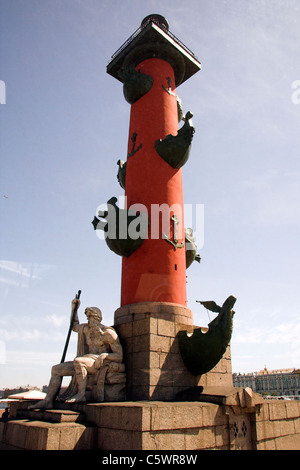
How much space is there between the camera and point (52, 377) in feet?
26.0

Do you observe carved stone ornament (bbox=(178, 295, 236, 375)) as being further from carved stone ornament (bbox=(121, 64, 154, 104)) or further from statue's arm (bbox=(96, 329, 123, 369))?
carved stone ornament (bbox=(121, 64, 154, 104))

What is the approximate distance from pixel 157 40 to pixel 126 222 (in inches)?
272

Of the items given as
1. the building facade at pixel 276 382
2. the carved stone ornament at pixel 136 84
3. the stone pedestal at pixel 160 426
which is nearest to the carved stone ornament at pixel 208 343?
the stone pedestal at pixel 160 426

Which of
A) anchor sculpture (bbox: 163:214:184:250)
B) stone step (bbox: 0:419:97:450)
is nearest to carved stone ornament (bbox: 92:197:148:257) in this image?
anchor sculpture (bbox: 163:214:184:250)

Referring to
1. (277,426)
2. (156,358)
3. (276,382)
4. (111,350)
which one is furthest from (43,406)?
(276,382)

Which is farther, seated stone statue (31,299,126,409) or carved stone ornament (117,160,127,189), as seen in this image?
carved stone ornament (117,160,127,189)

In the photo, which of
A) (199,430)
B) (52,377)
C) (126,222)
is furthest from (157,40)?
(199,430)

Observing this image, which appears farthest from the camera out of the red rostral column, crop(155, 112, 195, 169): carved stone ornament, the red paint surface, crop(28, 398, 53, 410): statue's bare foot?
crop(155, 112, 195, 169): carved stone ornament

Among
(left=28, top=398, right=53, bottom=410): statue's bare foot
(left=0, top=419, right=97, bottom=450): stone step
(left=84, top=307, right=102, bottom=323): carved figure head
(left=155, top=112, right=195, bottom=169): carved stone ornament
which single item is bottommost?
(left=0, top=419, right=97, bottom=450): stone step

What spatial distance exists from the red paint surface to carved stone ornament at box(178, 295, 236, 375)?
139 cm

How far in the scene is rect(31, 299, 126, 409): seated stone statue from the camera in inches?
300

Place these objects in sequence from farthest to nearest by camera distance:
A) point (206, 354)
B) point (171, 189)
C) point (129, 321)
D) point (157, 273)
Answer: point (171, 189) → point (157, 273) → point (129, 321) → point (206, 354)
